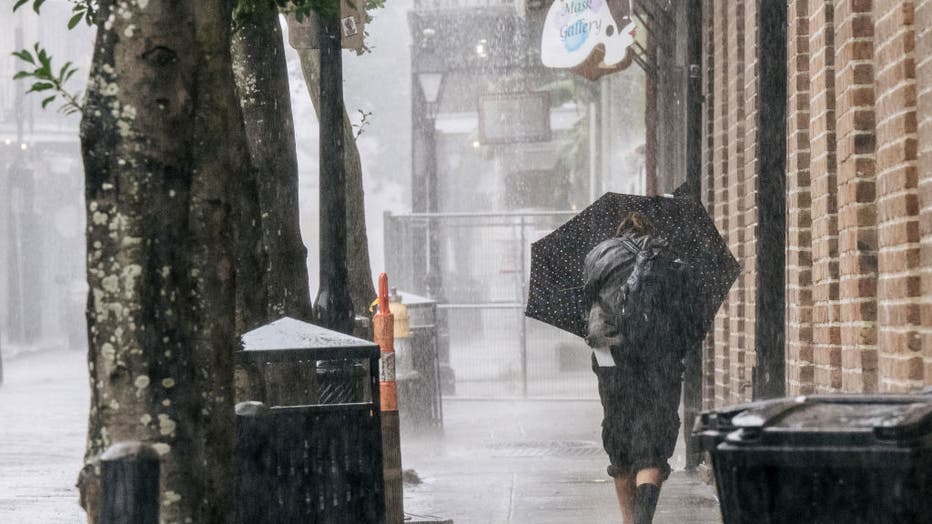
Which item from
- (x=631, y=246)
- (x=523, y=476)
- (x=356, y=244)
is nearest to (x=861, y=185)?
(x=631, y=246)

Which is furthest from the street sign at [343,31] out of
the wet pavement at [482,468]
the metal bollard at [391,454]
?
the wet pavement at [482,468]

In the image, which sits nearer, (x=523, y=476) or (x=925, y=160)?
(x=925, y=160)

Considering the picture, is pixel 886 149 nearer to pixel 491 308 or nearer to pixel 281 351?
pixel 281 351

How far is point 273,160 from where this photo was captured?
8.78 meters

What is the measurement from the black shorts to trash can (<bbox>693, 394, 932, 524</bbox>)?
Answer: 4.62 m

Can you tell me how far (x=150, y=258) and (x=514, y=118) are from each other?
771 inches

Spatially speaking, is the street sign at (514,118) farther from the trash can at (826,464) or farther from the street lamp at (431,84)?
the trash can at (826,464)

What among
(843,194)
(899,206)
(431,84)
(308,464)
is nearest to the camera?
(308,464)

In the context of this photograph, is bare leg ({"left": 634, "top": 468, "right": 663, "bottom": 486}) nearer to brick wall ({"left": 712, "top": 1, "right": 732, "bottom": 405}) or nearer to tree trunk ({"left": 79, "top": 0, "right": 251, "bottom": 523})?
brick wall ({"left": 712, "top": 1, "right": 732, "bottom": 405})

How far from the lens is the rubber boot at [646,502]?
8.26 metres

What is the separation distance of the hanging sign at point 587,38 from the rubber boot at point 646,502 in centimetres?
532

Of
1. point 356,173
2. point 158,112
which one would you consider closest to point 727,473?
point 158,112

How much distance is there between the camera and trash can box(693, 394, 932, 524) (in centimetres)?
336

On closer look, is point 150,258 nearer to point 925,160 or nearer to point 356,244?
point 925,160
